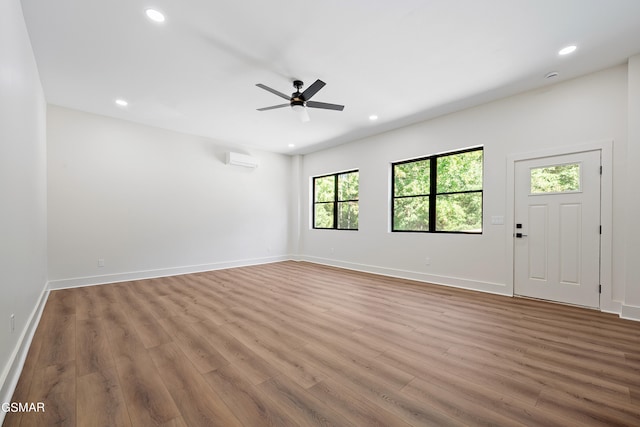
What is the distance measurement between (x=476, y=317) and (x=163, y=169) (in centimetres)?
577

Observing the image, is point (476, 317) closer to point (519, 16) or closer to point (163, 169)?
point (519, 16)

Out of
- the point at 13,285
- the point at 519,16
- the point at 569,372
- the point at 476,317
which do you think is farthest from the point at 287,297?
the point at 519,16

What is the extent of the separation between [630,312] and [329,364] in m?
3.48

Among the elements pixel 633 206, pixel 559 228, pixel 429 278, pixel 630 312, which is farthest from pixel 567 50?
pixel 429 278

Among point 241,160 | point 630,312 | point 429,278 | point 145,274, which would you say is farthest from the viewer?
point 241,160

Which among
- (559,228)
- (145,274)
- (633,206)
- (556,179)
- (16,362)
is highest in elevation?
(556,179)

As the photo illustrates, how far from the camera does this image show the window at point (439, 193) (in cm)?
445

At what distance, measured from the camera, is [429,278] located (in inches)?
188

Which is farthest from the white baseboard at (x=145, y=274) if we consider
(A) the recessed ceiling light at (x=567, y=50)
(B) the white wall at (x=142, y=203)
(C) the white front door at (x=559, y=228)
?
(A) the recessed ceiling light at (x=567, y=50)

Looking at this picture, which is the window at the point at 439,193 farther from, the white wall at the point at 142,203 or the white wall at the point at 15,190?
the white wall at the point at 15,190

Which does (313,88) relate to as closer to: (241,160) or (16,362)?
(16,362)

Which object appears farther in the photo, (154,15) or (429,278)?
(429,278)

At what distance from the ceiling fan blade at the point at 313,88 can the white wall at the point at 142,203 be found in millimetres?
3450

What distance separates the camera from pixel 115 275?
187 inches
